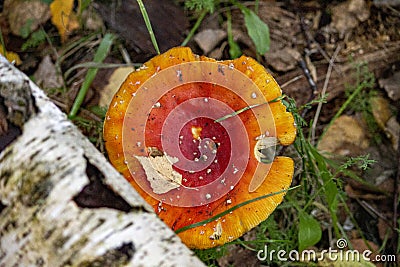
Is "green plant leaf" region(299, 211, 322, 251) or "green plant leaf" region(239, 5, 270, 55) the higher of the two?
"green plant leaf" region(239, 5, 270, 55)

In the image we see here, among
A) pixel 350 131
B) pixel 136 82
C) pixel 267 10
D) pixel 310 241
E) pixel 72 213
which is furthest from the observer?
pixel 267 10

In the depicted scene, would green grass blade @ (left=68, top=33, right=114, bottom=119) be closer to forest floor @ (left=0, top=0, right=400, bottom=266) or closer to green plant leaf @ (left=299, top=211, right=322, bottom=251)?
forest floor @ (left=0, top=0, right=400, bottom=266)

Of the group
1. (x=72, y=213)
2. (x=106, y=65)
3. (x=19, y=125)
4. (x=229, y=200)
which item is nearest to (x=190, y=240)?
(x=229, y=200)

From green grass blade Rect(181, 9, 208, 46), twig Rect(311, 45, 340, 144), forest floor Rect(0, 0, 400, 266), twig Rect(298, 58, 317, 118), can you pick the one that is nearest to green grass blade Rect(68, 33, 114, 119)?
forest floor Rect(0, 0, 400, 266)

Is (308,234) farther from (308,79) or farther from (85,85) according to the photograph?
(85,85)

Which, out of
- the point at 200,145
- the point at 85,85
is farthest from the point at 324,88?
the point at 85,85

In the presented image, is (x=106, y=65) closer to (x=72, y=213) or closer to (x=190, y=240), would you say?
(x=190, y=240)

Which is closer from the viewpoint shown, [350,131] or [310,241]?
[310,241]
